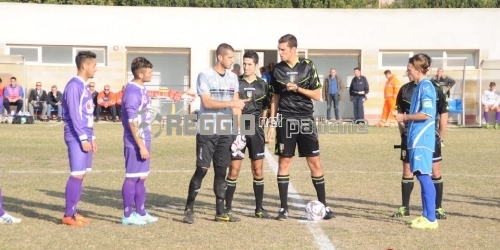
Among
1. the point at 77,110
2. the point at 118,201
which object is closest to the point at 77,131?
the point at 77,110

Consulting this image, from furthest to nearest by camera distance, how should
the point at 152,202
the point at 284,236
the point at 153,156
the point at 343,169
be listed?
the point at 153,156, the point at 343,169, the point at 152,202, the point at 284,236

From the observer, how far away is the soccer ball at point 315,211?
9609 millimetres

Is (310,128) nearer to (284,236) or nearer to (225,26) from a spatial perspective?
(284,236)

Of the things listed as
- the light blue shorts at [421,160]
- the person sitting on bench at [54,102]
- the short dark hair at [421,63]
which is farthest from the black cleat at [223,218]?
the person sitting on bench at [54,102]

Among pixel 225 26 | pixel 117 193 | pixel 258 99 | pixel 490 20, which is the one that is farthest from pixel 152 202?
pixel 490 20

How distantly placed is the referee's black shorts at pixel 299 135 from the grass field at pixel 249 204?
31.8 inches

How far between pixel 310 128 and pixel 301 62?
2.62 ft

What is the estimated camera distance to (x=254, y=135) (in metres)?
10.0

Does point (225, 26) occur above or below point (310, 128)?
above

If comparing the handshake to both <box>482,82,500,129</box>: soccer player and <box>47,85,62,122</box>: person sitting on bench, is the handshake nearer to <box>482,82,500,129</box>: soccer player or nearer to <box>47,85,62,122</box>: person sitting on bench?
<box>47,85,62,122</box>: person sitting on bench

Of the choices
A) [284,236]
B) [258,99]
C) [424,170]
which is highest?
[258,99]

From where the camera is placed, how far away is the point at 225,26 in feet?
101

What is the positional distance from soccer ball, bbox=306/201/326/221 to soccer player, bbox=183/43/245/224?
2.77 ft

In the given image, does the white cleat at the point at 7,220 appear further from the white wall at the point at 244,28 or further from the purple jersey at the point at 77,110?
the white wall at the point at 244,28
